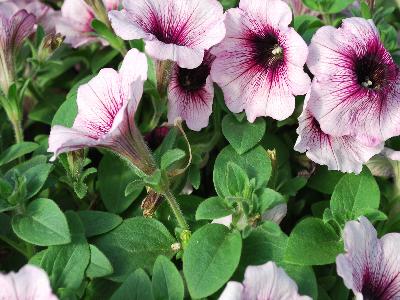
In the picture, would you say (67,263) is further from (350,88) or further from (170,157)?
(350,88)

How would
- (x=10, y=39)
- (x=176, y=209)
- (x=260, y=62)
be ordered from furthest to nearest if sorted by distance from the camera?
(x=10, y=39)
(x=260, y=62)
(x=176, y=209)

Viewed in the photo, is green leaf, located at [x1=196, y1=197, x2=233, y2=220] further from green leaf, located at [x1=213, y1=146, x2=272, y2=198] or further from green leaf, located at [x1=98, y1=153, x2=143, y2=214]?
green leaf, located at [x1=98, y1=153, x2=143, y2=214]

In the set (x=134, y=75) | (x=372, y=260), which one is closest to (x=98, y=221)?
(x=134, y=75)

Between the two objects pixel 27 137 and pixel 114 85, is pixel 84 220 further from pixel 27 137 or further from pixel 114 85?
pixel 27 137

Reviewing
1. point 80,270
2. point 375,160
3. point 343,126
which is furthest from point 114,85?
point 375,160

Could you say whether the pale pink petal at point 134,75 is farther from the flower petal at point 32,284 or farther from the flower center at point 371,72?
the flower center at point 371,72

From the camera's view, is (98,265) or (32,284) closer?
(32,284)
